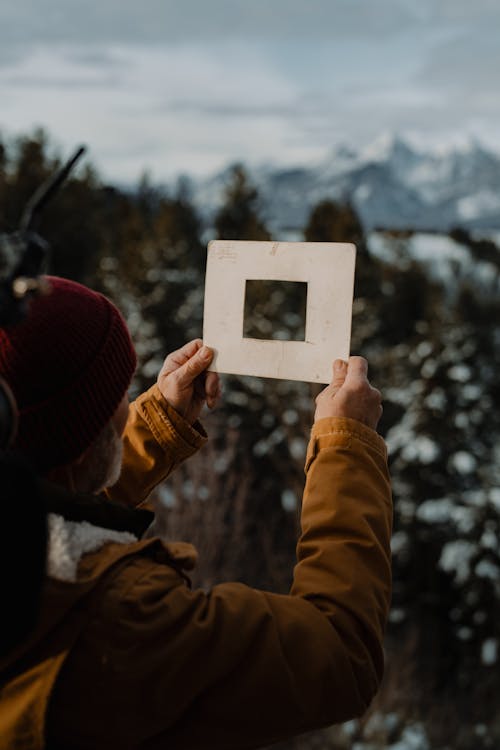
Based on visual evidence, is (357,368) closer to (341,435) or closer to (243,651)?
(341,435)

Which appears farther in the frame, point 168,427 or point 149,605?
point 168,427

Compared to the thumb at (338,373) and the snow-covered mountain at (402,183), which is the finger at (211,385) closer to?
the thumb at (338,373)

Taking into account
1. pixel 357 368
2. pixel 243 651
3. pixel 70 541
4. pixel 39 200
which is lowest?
pixel 243 651

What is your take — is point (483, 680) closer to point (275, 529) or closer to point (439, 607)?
point (439, 607)

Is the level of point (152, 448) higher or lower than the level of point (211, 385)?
lower

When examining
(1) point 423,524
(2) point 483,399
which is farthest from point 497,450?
Answer: (1) point 423,524

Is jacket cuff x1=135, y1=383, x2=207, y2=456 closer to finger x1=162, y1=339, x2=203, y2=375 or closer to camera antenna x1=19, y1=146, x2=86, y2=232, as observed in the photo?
finger x1=162, y1=339, x2=203, y2=375

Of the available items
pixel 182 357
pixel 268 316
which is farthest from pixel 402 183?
pixel 182 357

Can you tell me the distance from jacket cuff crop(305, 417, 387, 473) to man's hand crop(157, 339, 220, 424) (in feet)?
Result: 1.00

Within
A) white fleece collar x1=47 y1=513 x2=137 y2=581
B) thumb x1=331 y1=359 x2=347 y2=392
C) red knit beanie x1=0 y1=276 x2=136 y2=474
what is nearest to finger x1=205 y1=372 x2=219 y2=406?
thumb x1=331 y1=359 x2=347 y2=392

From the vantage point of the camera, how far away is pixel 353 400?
149cm

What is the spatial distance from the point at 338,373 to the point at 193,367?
0.32 m

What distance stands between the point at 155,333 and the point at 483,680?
30.0 ft

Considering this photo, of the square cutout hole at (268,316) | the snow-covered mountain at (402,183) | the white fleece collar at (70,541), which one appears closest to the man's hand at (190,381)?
the white fleece collar at (70,541)
